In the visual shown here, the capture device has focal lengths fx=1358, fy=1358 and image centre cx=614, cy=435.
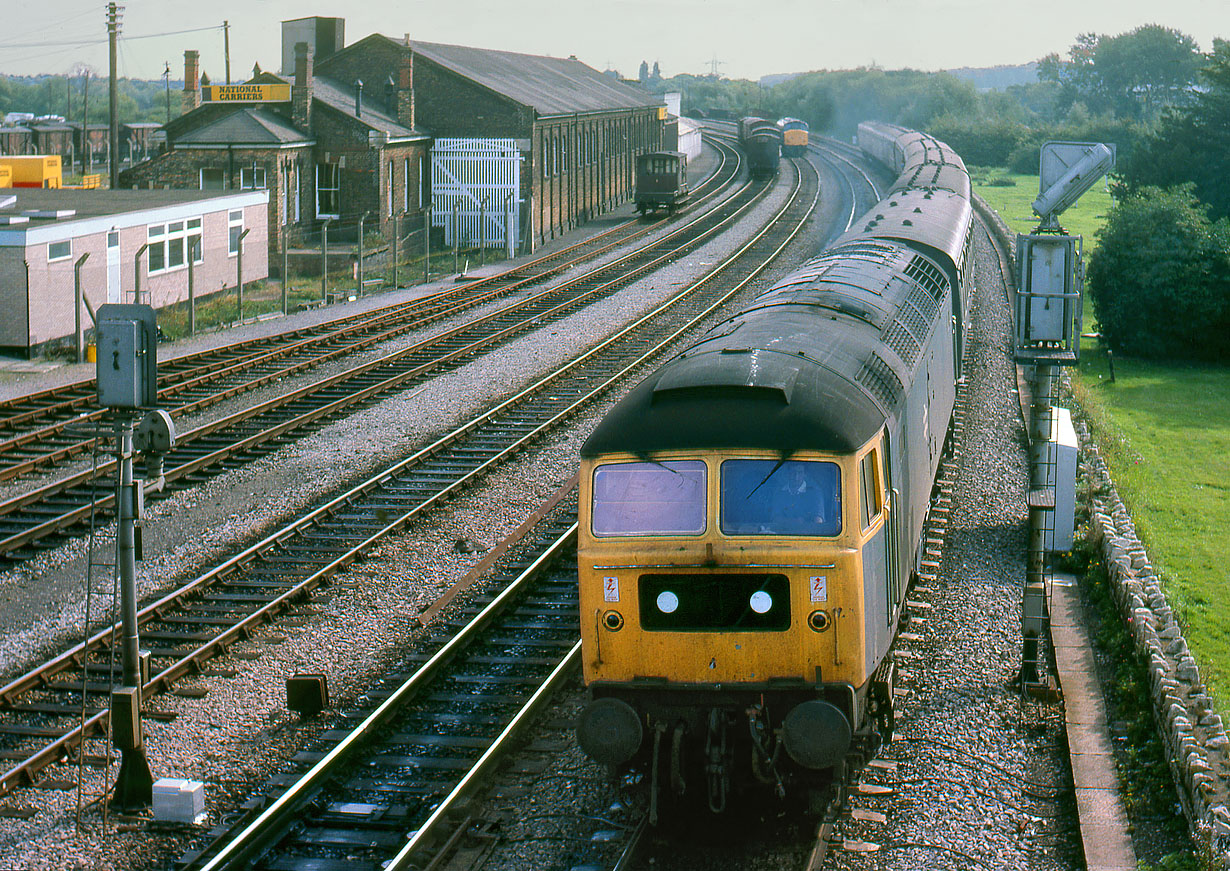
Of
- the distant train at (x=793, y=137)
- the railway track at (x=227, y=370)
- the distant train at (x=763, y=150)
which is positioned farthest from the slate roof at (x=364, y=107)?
the distant train at (x=793, y=137)

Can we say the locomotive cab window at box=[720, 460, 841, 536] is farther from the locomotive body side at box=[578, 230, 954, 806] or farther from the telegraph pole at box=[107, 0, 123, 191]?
the telegraph pole at box=[107, 0, 123, 191]

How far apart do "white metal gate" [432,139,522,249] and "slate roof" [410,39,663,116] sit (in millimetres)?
2147

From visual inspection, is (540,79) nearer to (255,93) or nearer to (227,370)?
(255,93)

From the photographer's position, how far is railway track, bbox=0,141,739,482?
1878cm

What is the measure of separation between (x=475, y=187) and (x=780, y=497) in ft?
132

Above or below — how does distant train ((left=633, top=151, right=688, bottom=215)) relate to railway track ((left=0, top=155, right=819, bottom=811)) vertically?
above

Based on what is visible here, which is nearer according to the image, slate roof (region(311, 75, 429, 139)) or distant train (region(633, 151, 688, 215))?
slate roof (region(311, 75, 429, 139))

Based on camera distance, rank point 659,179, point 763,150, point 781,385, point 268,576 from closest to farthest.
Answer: point 781,385 → point 268,576 → point 659,179 → point 763,150

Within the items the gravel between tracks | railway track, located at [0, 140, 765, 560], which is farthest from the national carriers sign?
the gravel between tracks

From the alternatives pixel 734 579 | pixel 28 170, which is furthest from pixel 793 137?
pixel 734 579

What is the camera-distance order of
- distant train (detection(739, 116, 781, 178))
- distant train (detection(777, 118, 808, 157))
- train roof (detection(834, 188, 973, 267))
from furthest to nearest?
distant train (detection(777, 118, 808, 157)), distant train (detection(739, 116, 781, 178)), train roof (detection(834, 188, 973, 267))

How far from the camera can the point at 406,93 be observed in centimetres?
4678

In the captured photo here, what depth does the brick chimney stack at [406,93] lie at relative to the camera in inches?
1842

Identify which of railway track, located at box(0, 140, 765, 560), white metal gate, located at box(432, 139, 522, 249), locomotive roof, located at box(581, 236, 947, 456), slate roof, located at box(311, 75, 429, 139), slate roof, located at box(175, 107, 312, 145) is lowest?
railway track, located at box(0, 140, 765, 560)
